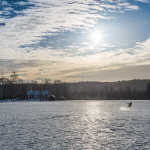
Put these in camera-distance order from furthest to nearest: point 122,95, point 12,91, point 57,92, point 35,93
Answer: point 122,95 < point 57,92 < point 35,93 < point 12,91

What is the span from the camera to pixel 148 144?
11.8 meters

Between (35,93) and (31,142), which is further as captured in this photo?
(35,93)

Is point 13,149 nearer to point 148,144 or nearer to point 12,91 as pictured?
point 148,144

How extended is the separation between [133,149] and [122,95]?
146 m

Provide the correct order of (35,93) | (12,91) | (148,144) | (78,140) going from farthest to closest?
(35,93) < (12,91) < (78,140) < (148,144)

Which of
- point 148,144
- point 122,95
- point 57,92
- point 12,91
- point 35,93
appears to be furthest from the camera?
point 122,95

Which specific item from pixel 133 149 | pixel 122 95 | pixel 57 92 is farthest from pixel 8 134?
pixel 122 95

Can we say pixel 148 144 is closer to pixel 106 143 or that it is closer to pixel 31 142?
pixel 106 143

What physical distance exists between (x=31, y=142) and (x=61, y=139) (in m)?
1.91

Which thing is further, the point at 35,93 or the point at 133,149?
the point at 35,93

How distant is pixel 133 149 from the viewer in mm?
10695

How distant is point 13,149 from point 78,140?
12.9 ft

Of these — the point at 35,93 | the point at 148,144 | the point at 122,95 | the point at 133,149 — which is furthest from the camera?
the point at 122,95

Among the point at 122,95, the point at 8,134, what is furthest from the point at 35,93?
the point at 8,134
